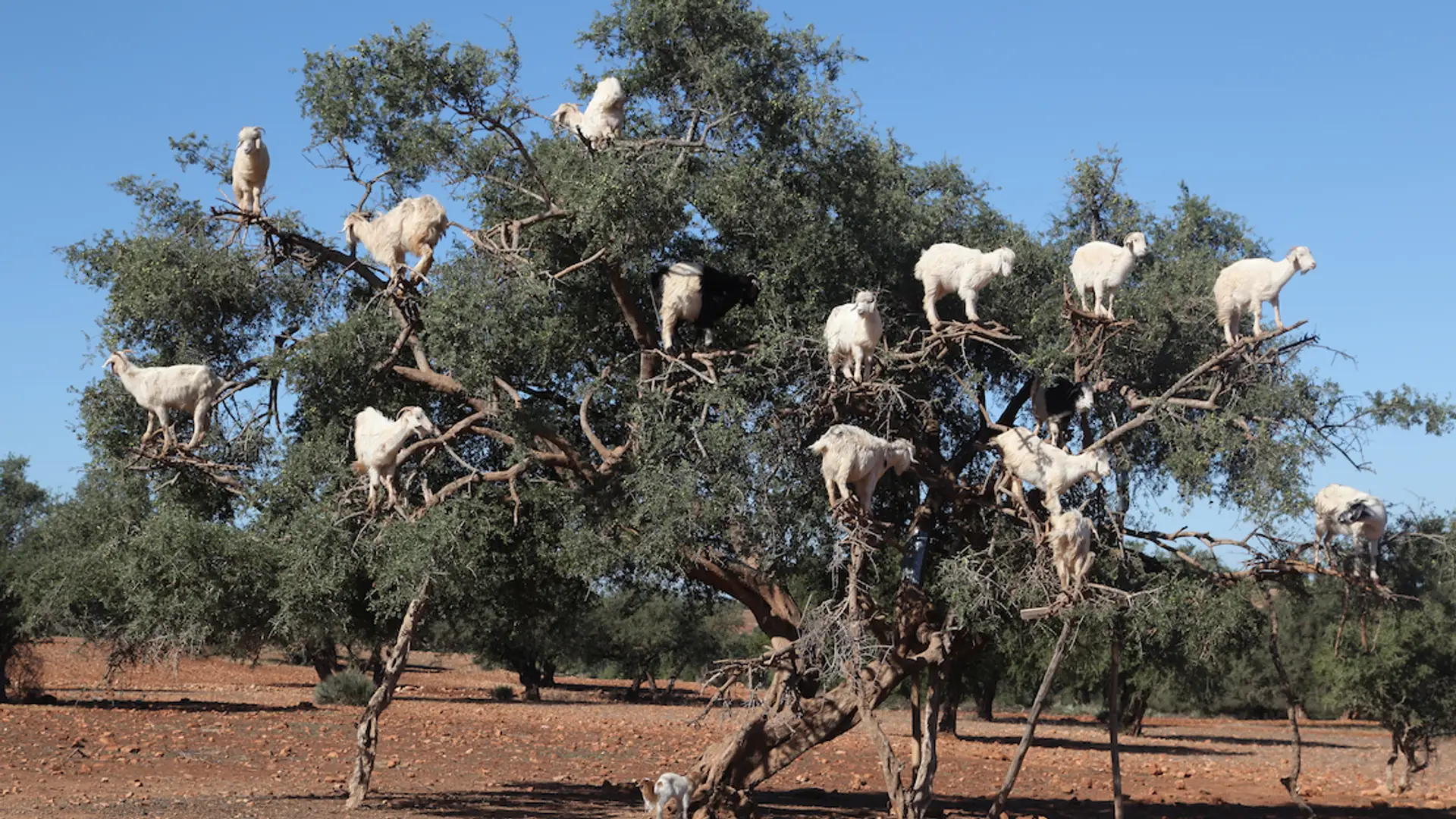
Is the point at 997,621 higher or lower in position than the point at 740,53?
lower

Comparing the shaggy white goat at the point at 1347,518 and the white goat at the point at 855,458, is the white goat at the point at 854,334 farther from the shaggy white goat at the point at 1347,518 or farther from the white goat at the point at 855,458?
the shaggy white goat at the point at 1347,518

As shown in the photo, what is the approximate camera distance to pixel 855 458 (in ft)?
35.5

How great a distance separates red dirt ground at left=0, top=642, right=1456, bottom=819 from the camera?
13859mm

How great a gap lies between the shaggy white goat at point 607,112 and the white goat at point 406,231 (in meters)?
1.78

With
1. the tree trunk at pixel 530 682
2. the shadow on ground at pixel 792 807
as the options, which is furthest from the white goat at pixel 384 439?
the tree trunk at pixel 530 682

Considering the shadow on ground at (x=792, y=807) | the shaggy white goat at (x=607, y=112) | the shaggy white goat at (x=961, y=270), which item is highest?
the shaggy white goat at (x=607, y=112)

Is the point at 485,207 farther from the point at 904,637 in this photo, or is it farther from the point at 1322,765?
the point at 1322,765

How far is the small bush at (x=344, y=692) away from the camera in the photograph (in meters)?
27.8

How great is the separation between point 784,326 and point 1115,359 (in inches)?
140

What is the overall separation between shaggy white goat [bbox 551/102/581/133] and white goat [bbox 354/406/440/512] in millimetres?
3609

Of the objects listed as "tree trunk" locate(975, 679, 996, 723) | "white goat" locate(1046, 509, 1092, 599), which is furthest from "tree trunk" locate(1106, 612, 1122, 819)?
"tree trunk" locate(975, 679, 996, 723)

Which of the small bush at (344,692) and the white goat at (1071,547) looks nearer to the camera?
the white goat at (1071,547)

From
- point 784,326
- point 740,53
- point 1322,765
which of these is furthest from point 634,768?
point 1322,765

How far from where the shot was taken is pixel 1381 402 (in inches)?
528
